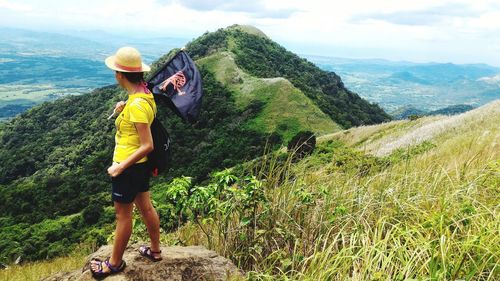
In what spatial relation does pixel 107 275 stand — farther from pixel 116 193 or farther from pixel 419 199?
pixel 419 199

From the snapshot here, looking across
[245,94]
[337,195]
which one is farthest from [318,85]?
[337,195]

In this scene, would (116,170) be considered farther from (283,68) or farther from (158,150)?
(283,68)

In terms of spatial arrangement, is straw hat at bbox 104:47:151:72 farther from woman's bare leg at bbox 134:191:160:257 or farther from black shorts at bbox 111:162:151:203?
woman's bare leg at bbox 134:191:160:257

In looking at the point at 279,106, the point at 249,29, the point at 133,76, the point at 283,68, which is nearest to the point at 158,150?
the point at 133,76

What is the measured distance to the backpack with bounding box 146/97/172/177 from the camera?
14.8 ft

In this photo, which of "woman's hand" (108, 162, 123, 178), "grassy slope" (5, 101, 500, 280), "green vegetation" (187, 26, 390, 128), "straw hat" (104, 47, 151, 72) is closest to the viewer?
"grassy slope" (5, 101, 500, 280)

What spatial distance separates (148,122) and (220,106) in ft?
257

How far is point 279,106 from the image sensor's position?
75.6m

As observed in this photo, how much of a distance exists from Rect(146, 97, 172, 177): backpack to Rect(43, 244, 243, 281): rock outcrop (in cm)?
109

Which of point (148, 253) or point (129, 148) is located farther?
point (148, 253)

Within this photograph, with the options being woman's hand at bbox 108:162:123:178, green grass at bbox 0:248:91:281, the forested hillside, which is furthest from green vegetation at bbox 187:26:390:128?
woman's hand at bbox 108:162:123:178

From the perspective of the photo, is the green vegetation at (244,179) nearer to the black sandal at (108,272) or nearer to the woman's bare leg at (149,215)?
the woman's bare leg at (149,215)

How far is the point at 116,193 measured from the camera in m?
4.50

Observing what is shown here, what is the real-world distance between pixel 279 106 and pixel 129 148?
71788 mm
